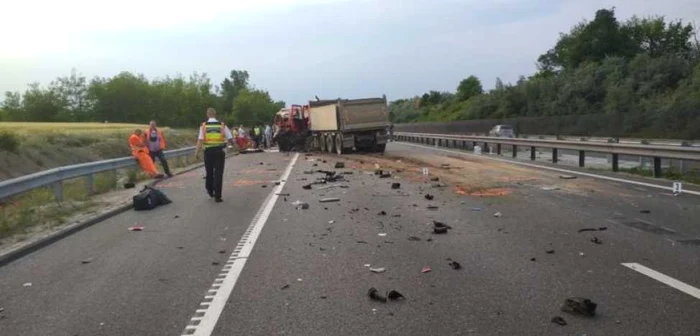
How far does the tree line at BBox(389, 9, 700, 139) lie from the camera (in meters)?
33.9

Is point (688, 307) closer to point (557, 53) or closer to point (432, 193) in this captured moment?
point (432, 193)

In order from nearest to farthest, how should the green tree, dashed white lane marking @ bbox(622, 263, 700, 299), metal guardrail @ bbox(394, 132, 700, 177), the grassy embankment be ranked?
dashed white lane marking @ bbox(622, 263, 700, 299)
the grassy embankment
metal guardrail @ bbox(394, 132, 700, 177)
the green tree

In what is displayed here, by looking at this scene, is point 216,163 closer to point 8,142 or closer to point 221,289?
point 221,289

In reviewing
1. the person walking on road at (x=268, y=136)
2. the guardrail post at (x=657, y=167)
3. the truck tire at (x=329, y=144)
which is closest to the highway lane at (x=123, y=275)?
the guardrail post at (x=657, y=167)

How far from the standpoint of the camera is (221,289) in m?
6.05

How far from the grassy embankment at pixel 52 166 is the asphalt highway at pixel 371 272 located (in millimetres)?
1310

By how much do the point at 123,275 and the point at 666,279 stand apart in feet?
17.4

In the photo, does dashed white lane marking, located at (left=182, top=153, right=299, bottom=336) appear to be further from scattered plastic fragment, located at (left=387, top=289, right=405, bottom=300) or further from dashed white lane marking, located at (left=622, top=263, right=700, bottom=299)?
dashed white lane marking, located at (left=622, top=263, right=700, bottom=299)

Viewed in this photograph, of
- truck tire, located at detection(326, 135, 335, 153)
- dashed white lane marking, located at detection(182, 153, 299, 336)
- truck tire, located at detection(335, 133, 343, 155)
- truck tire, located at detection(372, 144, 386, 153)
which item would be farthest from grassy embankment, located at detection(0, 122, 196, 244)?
truck tire, located at detection(372, 144, 386, 153)

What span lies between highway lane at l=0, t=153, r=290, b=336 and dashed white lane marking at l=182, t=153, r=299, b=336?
0.09m

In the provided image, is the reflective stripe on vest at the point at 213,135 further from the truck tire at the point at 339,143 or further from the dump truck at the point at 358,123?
the truck tire at the point at 339,143

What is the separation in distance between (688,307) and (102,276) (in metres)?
5.49

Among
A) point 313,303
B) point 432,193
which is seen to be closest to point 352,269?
point 313,303

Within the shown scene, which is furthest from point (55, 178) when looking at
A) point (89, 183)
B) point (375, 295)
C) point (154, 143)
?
point (375, 295)
